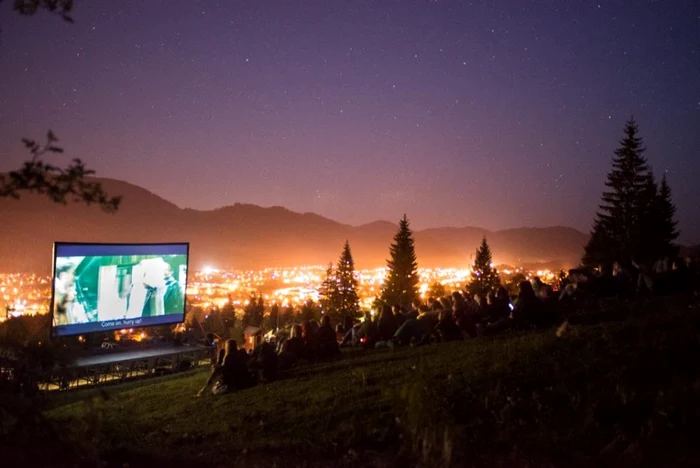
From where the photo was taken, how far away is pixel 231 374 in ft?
40.1

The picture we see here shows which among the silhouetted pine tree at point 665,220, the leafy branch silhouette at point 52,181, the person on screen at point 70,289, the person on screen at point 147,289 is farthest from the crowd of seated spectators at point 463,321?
the silhouetted pine tree at point 665,220

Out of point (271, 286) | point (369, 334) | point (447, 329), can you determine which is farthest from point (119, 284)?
point (271, 286)

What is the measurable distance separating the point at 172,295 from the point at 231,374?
50.2 ft

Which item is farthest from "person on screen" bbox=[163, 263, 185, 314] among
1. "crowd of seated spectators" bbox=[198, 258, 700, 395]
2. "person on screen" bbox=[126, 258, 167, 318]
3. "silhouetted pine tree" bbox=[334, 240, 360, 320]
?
"silhouetted pine tree" bbox=[334, 240, 360, 320]

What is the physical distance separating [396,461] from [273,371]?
22.4 feet

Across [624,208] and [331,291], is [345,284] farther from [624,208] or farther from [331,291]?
[624,208]

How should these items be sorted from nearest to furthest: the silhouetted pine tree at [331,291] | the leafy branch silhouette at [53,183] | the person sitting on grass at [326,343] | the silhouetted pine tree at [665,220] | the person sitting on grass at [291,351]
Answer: the leafy branch silhouette at [53,183] → the person sitting on grass at [291,351] → the person sitting on grass at [326,343] → the silhouetted pine tree at [665,220] → the silhouetted pine tree at [331,291]

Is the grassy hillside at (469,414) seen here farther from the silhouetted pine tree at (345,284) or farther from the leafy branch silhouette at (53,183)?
the silhouetted pine tree at (345,284)

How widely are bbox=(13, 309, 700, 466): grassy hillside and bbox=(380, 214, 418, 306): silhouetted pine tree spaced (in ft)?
160

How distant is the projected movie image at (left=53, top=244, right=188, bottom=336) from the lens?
21938 mm

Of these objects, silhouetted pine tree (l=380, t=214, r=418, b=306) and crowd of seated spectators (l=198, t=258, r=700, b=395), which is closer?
crowd of seated spectators (l=198, t=258, r=700, b=395)

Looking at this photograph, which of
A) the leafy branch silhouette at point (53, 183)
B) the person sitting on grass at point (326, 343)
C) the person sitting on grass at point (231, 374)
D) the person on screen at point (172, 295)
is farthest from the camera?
the person on screen at point (172, 295)

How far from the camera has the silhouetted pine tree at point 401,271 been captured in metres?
59.5

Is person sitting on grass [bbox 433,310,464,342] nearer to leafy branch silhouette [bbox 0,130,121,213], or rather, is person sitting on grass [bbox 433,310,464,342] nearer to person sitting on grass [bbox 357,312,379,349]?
Answer: person sitting on grass [bbox 357,312,379,349]
